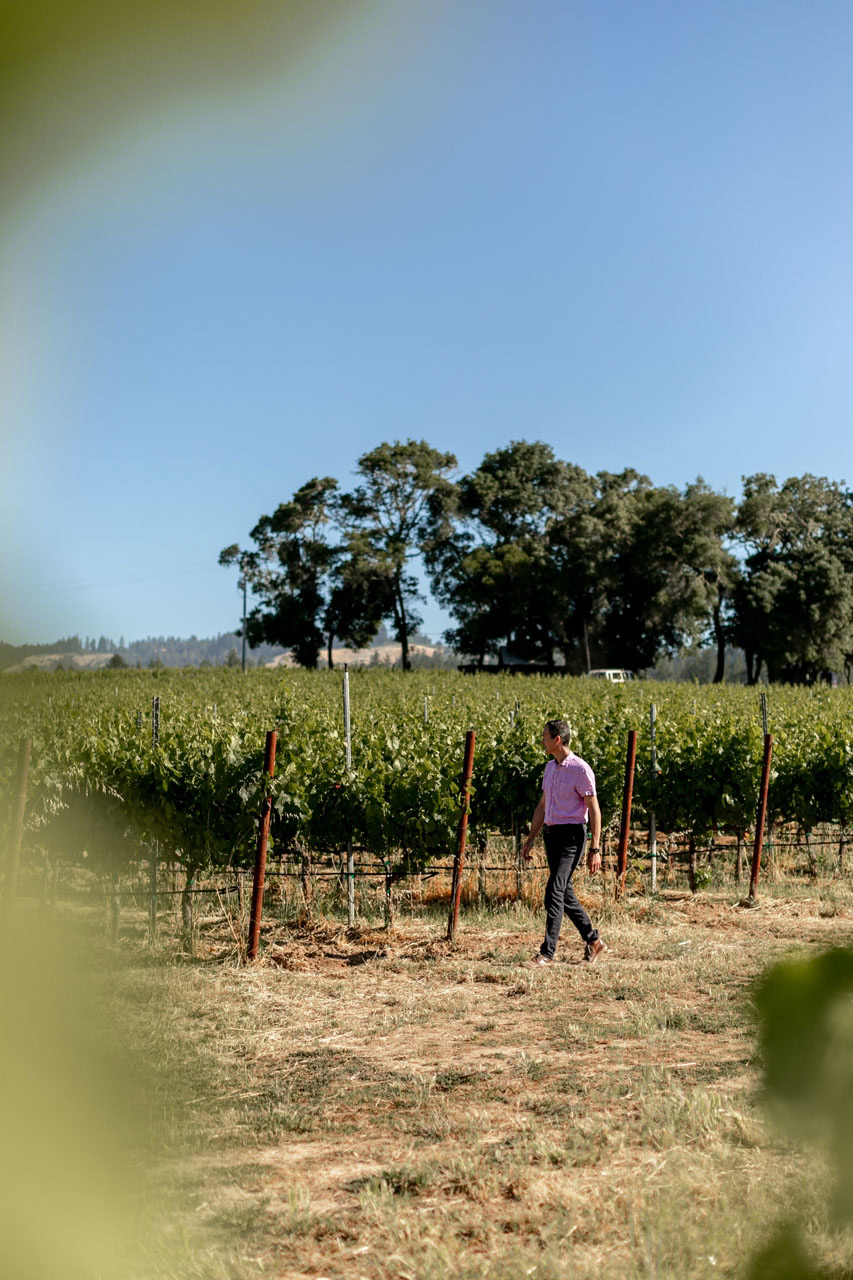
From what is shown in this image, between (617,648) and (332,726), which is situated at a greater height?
(617,648)

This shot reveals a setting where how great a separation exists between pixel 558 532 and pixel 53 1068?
55216mm

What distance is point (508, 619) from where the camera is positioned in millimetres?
54625

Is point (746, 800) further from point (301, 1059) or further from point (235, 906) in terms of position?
point (301, 1059)

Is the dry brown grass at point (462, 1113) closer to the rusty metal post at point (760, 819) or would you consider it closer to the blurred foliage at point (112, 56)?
the blurred foliage at point (112, 56)

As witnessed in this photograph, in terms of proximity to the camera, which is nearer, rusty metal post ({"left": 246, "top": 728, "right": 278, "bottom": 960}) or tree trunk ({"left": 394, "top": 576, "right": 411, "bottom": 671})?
rusty metal post ({"left": 246, "top": 728, "right": 278, "bottom": 960})

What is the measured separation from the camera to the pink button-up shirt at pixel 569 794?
8.38m

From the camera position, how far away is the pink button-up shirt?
27.5 feet

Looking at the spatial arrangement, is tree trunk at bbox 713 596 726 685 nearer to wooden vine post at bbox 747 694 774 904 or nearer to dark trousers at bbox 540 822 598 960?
wooden vine post at bbox 747 694 774 904

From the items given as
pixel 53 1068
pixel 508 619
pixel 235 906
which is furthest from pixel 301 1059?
Answer: pixel 508 619

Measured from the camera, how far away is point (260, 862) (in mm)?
8992

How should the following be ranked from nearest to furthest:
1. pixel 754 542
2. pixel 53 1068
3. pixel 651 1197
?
pixel 53 1068 < pixel 651 1197 < pixel 754 542

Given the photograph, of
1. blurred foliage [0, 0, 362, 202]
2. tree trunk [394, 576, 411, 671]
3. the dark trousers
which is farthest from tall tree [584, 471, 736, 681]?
blurred foliage [0, 0, 362, 202]

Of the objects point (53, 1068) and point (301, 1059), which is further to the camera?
point (301, 1059)

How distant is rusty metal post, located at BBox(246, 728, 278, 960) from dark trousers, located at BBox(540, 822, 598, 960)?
239 cm
